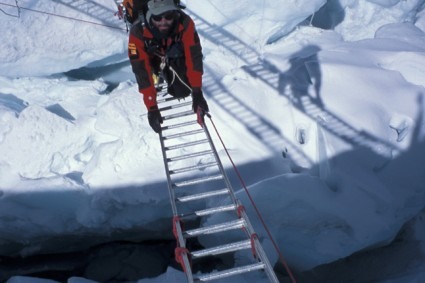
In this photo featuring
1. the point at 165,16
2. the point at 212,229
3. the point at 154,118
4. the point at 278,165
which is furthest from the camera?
the point at 278,165

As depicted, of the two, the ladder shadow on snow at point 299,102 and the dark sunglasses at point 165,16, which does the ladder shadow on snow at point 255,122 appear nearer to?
the ladder shadow on snow at point 299,102

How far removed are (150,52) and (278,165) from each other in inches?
57.2

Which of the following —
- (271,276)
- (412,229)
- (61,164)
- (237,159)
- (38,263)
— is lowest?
(38,263)

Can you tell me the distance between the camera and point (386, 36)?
15.3 ft

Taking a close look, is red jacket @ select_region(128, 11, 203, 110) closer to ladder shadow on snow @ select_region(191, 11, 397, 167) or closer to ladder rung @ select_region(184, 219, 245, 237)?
ladder shadow on snow @ select_region(191, 11, 397, 167)

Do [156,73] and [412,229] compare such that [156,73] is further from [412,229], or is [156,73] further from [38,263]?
[412,229]

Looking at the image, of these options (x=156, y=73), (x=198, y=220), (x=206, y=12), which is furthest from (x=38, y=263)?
(x=206, y=12)

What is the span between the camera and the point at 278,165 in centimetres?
331

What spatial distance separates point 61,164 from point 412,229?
138 inches

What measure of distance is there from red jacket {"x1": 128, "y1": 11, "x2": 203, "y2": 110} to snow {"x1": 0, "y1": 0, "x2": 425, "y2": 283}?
743 millimetres

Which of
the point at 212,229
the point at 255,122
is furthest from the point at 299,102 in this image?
the point at 212,229

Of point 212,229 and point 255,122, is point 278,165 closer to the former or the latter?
point 255,122

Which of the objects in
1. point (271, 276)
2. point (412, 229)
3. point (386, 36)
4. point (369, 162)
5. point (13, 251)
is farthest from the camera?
point (386, 36)

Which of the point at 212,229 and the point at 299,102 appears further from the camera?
the point at 299,102
